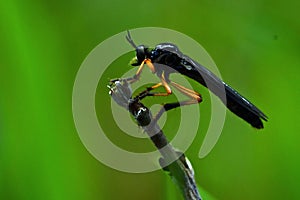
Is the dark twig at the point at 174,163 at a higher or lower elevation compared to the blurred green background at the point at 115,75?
lower

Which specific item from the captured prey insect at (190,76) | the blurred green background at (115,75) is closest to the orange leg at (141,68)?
the captured prey insect at (190,76)

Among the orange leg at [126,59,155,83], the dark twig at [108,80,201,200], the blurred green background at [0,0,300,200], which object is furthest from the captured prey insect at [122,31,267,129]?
the dark twig at [108,80,201,200]

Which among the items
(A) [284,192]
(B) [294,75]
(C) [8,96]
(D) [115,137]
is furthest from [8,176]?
(B) [294,75]

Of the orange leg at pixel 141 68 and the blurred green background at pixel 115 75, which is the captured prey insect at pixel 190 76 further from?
the blurred green background at pixel 115 75

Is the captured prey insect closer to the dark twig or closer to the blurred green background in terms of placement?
the blurred green background

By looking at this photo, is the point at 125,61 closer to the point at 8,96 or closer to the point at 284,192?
the point at 8,96

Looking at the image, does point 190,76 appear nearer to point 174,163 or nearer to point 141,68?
point 141,68
